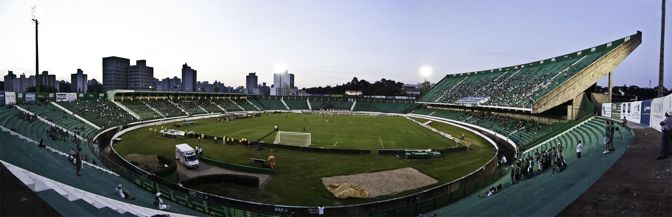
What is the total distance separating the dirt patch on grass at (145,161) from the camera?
103 feet

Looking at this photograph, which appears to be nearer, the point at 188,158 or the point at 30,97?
the point at 188,158

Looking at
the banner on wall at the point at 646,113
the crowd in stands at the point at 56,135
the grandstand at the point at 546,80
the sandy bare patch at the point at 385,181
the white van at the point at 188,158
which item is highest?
the grandstand at the point at 546,80

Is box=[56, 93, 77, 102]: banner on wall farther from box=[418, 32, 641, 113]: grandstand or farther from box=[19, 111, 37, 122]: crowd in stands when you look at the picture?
box=[418, 32, 641, 113]: grandstand

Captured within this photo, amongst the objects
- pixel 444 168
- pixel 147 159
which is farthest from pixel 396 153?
pixel 147 159

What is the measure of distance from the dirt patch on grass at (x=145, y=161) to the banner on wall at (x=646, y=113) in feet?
128

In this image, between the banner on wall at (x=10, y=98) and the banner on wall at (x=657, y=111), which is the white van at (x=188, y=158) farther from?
the banner on wall at (x=10, y=98)

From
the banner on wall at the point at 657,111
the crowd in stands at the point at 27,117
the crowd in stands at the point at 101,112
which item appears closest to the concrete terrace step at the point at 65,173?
the crowd in stands at the point at 27,117

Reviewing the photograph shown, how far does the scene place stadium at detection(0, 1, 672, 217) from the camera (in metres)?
14.2

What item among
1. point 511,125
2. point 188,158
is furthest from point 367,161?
point 511,125

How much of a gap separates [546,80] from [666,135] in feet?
159

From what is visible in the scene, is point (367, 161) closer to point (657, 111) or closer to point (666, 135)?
point (657, 111)

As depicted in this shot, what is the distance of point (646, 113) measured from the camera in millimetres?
27516

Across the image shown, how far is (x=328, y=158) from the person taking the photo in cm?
3744

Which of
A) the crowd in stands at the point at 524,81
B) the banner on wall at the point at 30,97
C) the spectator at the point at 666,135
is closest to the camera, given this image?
Answer: the spectator at the point at 666,135
